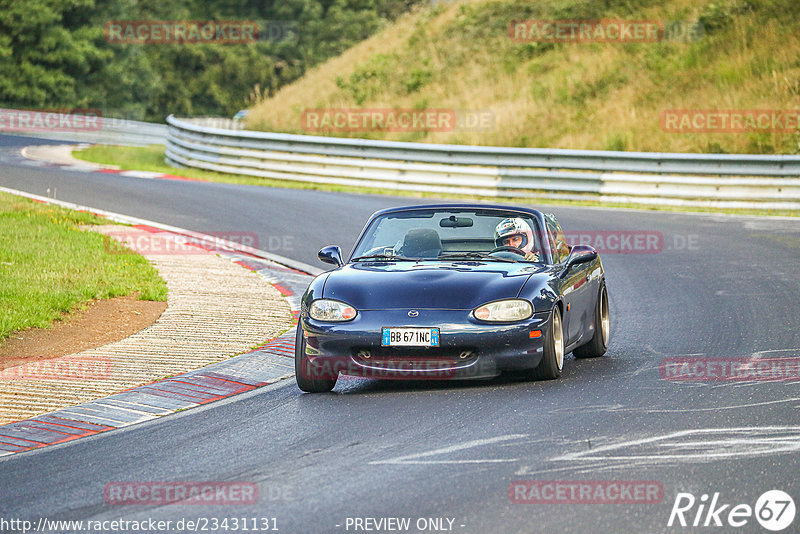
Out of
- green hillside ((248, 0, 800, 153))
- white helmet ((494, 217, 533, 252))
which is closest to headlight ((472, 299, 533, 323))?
white helmet ((494, 217, 533, 252))

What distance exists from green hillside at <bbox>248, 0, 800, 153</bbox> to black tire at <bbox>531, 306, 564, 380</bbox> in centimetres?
1804

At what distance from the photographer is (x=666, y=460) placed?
6.64m

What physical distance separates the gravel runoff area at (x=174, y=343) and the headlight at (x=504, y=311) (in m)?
2.54

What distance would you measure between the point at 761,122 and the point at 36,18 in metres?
35.9

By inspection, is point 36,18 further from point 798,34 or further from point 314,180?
point 798,34

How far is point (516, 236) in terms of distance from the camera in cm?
1017

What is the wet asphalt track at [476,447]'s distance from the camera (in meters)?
5.88

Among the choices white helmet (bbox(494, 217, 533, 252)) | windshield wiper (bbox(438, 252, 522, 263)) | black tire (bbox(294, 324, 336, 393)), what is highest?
white helmet (bbox(494, 217, 533, 252))

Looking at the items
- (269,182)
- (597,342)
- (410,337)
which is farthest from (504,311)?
(269,182)

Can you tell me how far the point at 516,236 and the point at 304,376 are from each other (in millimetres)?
2302

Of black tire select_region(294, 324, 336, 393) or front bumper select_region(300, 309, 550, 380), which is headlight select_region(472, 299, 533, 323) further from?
black tire select_region(294, 324, 336, 393)

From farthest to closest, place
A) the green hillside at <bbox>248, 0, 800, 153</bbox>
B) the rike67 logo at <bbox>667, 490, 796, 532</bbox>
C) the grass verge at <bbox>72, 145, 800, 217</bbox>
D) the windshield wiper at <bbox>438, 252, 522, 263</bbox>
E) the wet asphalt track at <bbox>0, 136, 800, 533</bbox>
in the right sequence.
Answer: the green hillside at <bbox>248, 0, 800, 153</bbox>, the grass verge at <bbox>72, 145, 800, 217</bbox>, the windshield wiper at <bbox>438, 252, 522, 263</bbox>, the wet asphalt track at <bbox>0, 136, 800, 533</bbox>, the rike67 logo at <bbox>667, 490, 796, 532</bbox>

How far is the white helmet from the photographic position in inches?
400

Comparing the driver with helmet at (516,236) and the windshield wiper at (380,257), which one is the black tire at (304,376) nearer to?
the windshield wiper at (380,257)
